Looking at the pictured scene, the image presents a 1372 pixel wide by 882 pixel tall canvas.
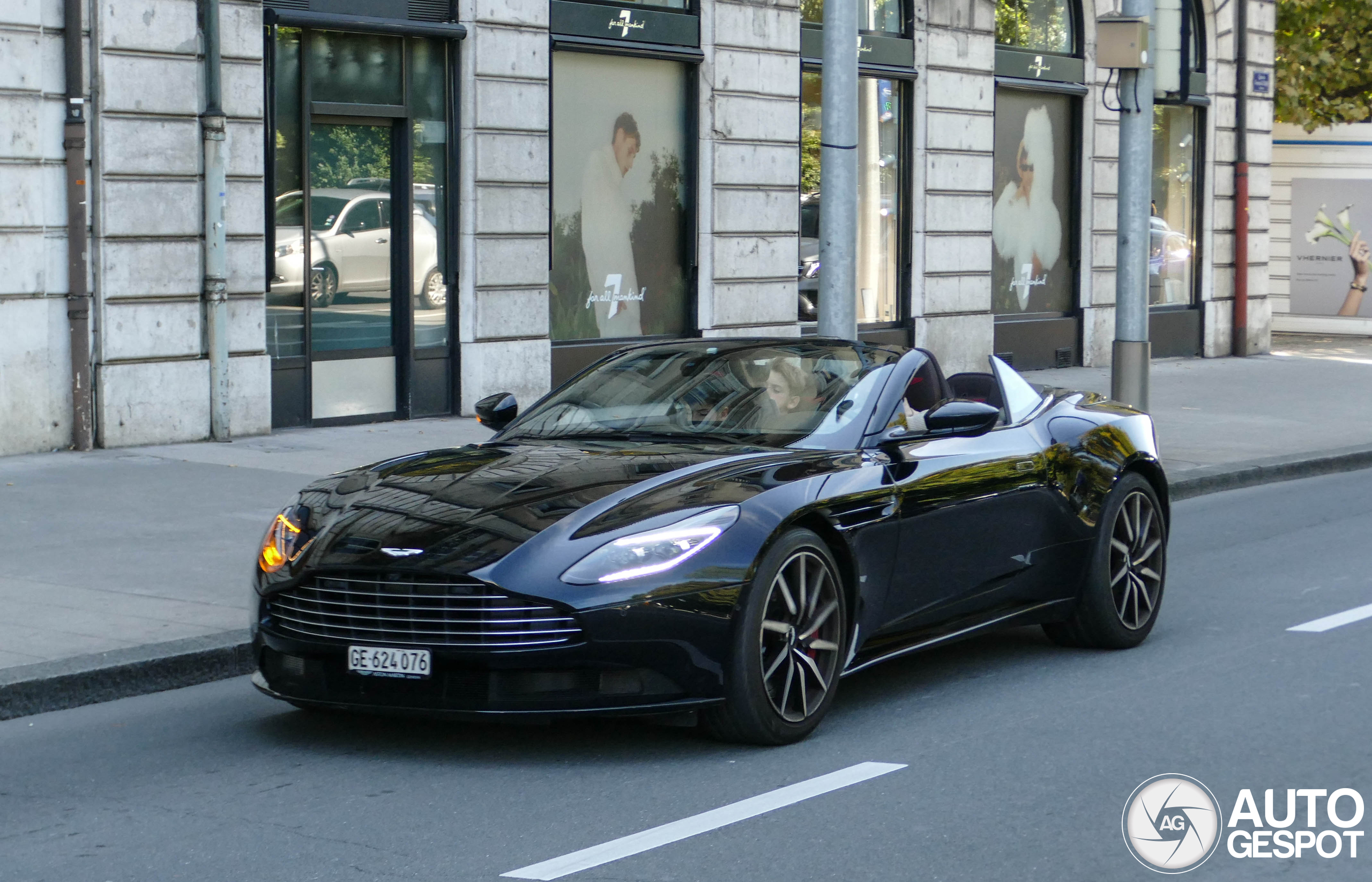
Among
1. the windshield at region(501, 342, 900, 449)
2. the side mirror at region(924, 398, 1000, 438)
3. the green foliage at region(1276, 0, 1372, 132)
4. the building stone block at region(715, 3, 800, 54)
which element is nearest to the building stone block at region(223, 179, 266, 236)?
the building stone block at region(715, 3, 800, 54)

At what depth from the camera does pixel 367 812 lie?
16.2ft

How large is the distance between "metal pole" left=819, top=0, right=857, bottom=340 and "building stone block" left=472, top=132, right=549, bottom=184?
428 centimetres

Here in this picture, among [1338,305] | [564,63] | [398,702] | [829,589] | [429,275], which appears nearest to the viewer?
[398,702]

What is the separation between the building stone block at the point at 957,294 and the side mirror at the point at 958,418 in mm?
13946

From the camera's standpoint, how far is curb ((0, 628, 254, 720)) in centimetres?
626

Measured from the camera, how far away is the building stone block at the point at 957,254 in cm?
2017

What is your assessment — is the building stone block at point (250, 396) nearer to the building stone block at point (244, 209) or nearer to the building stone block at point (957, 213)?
the building stone block at point (244, 209)

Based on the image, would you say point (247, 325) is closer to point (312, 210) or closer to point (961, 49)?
point (312, 210)

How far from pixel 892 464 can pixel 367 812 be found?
222cm

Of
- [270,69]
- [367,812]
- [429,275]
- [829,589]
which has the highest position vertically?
[270,69]

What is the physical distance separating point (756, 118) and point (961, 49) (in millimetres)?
3854

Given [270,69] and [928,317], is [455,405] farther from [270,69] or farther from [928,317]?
[928,317]

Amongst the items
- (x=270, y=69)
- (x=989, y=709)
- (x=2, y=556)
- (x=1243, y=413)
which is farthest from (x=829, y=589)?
(x=1243, y=413)

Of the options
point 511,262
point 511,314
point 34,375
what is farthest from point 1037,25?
point 34,375
